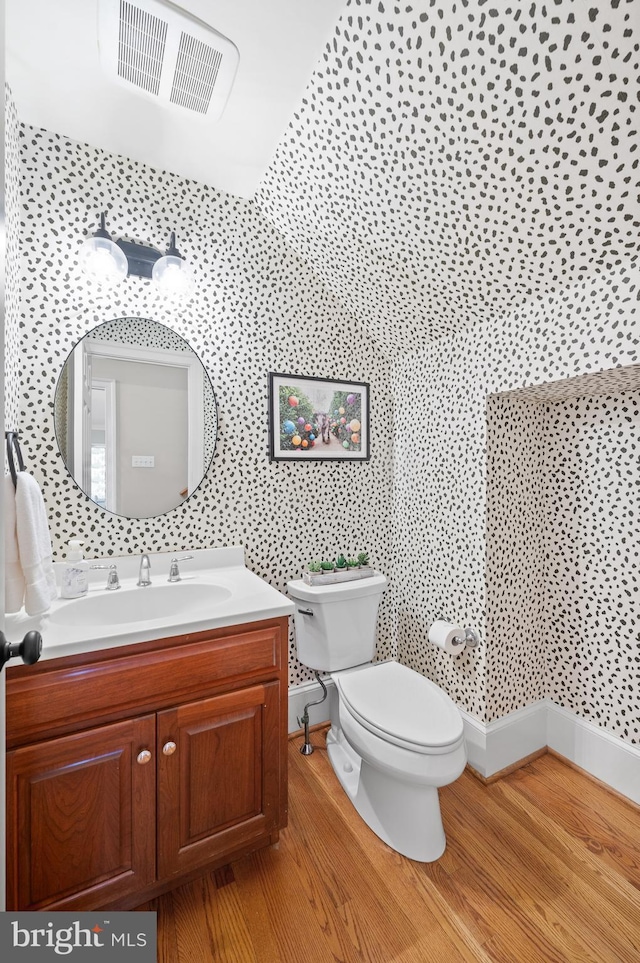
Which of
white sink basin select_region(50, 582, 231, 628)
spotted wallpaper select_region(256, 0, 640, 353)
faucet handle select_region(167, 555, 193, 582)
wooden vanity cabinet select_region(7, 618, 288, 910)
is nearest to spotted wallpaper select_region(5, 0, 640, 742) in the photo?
spotted wallpaper select_region(256, 0, 640, 353)

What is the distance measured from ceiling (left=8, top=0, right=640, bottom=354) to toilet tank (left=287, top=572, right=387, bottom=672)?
4.30 ft

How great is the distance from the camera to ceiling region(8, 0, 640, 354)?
1.05 metres

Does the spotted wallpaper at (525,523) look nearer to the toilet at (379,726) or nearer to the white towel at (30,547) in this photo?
the toilet at (379,726)

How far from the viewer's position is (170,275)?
1.71 meters

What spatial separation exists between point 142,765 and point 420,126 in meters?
2.06

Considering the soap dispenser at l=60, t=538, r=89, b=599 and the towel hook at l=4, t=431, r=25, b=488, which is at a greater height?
the towel hook at l=4, t=431, r=25, b=488

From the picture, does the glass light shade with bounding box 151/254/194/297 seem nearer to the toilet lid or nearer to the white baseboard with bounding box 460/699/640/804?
the toilet lid

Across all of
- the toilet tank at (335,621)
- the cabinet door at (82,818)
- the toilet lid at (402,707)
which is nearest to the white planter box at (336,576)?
the toilet tank at (335,621)

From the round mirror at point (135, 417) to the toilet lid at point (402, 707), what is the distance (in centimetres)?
108

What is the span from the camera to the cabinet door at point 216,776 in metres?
1.26

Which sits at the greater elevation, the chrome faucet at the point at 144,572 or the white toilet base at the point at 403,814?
the chrome faucet at the point at 144,572

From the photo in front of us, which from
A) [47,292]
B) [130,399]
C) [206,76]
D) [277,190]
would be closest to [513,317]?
[277,190]

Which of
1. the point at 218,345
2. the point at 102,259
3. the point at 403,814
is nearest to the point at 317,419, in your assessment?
the point at 218,345

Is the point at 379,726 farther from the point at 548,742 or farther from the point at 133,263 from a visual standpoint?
the point at 133,263
